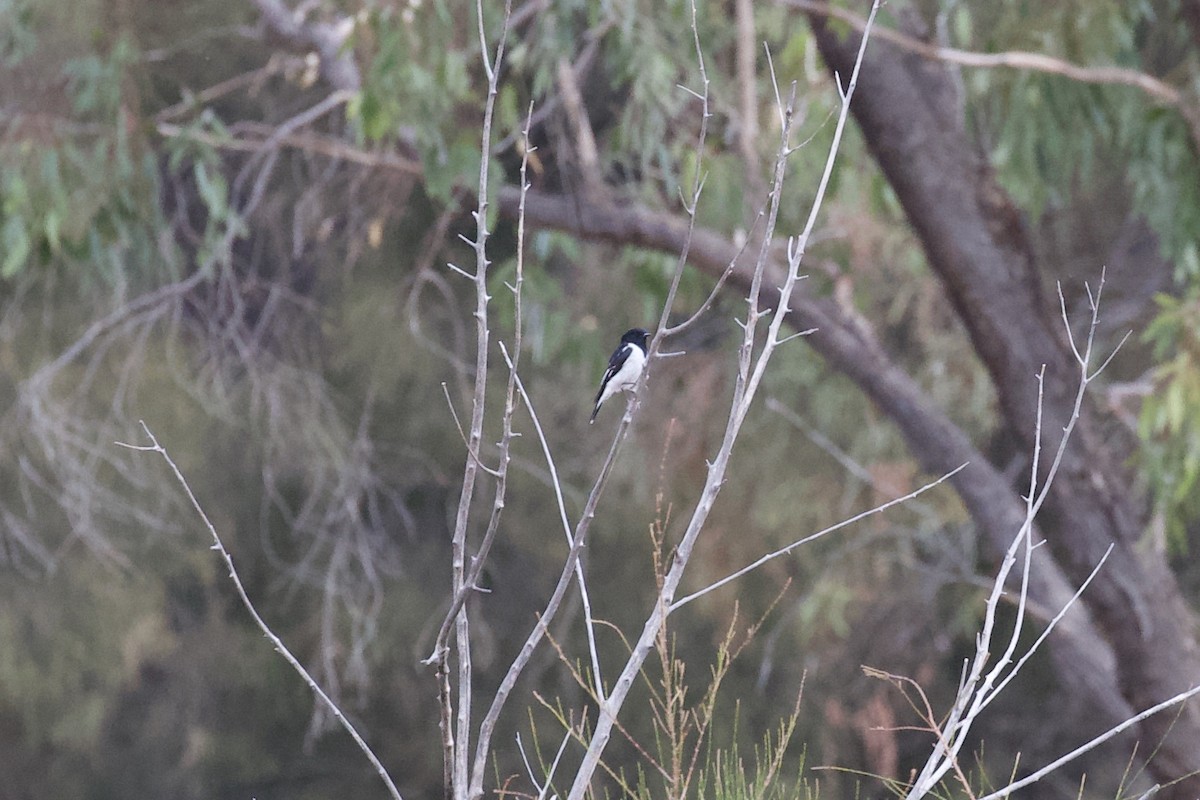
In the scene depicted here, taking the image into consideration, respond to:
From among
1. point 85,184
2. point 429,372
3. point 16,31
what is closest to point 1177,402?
point 85,184

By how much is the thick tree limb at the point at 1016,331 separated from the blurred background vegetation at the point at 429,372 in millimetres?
216

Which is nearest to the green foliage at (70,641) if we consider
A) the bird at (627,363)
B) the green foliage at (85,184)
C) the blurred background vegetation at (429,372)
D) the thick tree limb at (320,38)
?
the blurred background vegetation at (429,372)

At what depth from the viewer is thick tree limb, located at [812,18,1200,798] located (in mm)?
3824

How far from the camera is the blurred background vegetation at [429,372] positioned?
14.5 feet

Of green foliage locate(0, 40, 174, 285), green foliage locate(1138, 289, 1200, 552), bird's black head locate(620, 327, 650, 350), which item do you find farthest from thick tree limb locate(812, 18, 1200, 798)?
green foliage locate(0, 40, 174, 285)

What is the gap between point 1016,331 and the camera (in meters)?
3.81

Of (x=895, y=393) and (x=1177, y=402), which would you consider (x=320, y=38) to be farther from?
(x=1177, y=402)

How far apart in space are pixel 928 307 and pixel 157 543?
4196 millimetres

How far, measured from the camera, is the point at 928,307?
625cm

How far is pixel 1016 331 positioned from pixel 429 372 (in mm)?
4202

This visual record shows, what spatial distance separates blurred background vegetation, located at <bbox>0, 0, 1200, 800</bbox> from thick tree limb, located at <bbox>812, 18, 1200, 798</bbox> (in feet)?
0.71

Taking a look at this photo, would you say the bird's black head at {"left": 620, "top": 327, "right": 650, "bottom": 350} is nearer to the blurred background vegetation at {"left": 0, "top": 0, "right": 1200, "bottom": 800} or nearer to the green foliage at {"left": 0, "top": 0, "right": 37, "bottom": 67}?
the blurred background vegetation at {"left": 0, "top": 0, "right": 1200, "bottom": 800}

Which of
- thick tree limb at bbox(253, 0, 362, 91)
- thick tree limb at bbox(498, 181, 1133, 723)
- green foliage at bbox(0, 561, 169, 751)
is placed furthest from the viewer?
green foliage at bbox(0, 561, 169, 751)

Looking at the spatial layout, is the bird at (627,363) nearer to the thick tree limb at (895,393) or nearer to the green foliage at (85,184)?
the thick tree limb at (895,393)
